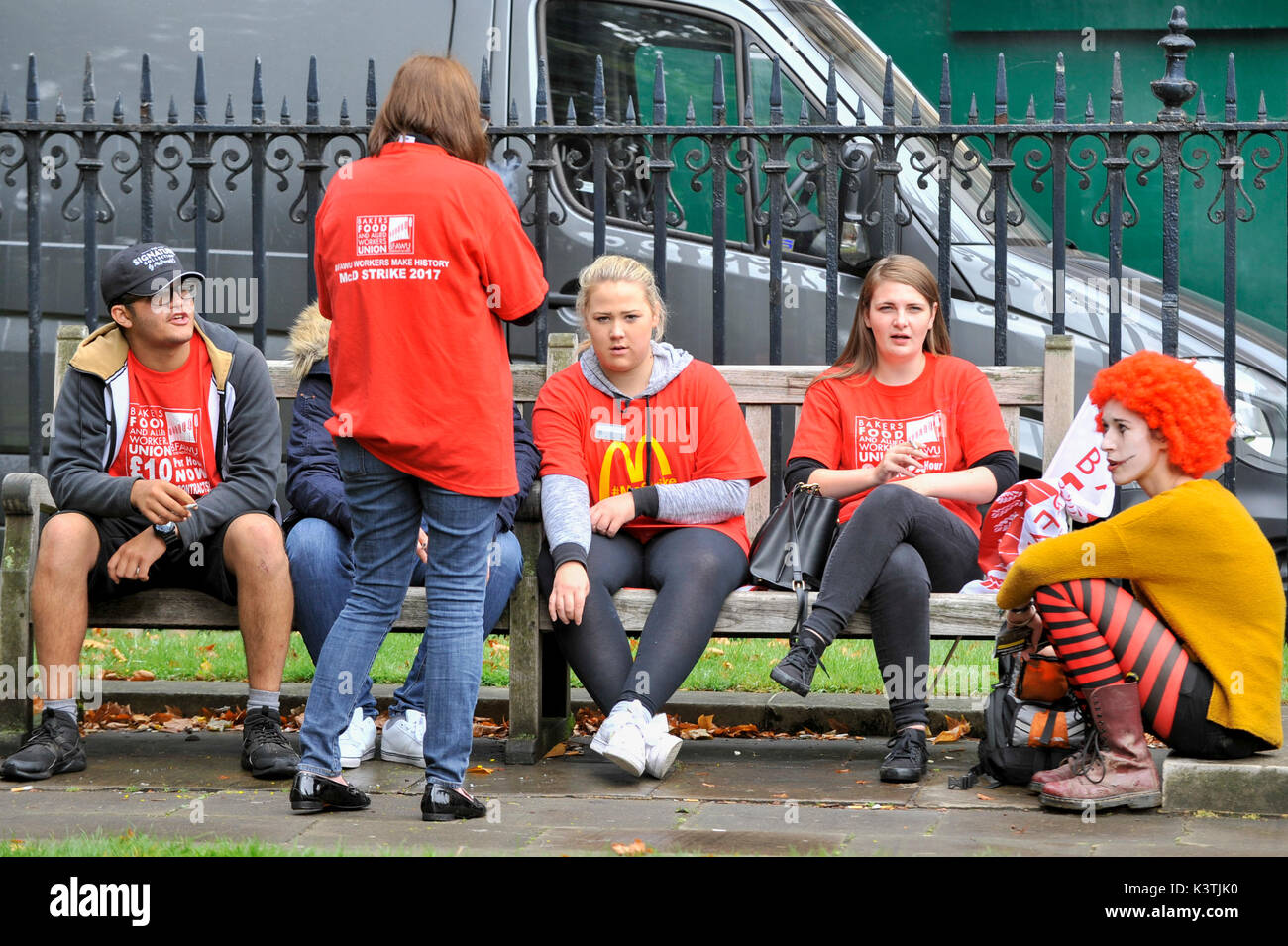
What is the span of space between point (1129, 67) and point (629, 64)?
5810 millimetres

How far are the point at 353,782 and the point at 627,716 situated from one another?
795 millimetres

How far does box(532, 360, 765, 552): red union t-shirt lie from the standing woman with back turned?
2.85ft

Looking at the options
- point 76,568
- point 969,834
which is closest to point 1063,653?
point 969,834

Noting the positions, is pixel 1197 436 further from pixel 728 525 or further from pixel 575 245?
pixel 575 245

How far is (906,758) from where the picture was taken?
4.38m

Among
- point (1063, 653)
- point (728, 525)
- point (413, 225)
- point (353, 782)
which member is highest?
point (413, 225)

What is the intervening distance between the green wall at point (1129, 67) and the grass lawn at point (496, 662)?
4913mm

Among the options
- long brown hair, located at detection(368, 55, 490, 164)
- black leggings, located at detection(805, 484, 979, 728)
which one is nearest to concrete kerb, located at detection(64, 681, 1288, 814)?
black leggings, located at detection(805, 484, 979, 728)

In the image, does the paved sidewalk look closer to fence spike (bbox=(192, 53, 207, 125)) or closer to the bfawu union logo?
the bfawu union logo

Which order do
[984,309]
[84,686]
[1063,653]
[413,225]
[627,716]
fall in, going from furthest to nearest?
[984,309]
[84,686]
[627,716]
[1063,653]
[413,225]

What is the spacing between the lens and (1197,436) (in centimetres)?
393

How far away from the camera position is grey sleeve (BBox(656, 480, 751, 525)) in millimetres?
4684

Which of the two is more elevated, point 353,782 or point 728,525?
point 728,525

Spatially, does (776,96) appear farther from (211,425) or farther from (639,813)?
(639,813)
